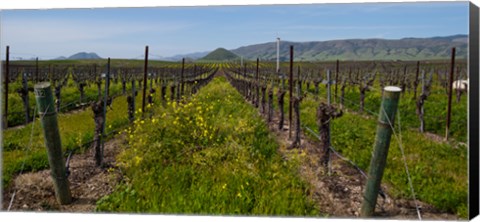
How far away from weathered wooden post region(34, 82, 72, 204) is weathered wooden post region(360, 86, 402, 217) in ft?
10.7

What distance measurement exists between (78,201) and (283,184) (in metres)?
2.38

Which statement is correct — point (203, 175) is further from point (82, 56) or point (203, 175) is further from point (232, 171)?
point (82, 56)

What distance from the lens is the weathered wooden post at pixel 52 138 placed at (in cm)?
411

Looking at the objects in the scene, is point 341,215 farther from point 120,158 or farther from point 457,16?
point 120,158

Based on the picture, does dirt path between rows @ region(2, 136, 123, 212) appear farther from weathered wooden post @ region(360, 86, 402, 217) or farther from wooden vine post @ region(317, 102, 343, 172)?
weathered wooden post @ region(360, 86, 402, 217)

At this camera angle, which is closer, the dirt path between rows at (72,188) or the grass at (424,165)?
the grass at (424,165)

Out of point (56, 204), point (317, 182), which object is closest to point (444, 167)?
point (317, 182)

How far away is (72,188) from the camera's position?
4715 millimetres

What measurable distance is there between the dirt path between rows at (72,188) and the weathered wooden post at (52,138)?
0.52 ft

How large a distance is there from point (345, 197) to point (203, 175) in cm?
168

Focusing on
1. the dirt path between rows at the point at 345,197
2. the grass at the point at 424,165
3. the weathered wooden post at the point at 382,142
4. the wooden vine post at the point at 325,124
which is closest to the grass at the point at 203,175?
the dirt path between rows at the point at 345,197

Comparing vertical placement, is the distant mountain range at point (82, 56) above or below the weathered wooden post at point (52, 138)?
above

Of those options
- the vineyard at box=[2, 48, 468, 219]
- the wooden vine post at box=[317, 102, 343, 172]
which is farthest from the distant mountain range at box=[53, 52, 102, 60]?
the wooden vine post at box=[317, 102, 343, 172]

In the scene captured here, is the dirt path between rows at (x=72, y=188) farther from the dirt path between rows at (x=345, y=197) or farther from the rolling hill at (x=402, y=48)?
the rolling hill at (x=402, y=48)
